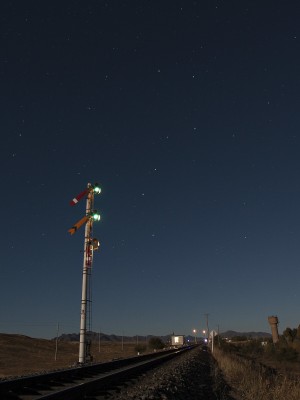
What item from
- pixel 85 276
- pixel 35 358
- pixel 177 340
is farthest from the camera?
pixel 177 340

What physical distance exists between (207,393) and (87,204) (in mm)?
18967

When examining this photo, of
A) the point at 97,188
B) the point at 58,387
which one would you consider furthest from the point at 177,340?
the point at 58,387

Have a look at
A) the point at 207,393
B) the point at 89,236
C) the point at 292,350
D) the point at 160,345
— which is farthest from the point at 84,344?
the point at 160,345

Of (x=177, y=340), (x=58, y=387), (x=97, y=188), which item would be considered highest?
(x=97, y=188)

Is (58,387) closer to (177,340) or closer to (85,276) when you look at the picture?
(85,276)

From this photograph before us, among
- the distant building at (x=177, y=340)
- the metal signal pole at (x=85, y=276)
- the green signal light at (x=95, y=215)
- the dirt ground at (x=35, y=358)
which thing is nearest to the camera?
the metal signal pole at (x=85, y=276)

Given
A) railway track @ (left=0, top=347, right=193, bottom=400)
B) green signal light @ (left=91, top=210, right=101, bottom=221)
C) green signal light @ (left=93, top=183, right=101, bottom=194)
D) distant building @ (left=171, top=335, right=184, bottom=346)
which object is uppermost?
green signal light @ (left=93, top=183, right=101, bottom=194)

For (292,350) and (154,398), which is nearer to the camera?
(154,398)

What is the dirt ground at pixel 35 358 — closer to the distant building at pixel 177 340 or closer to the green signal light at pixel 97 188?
the green signal light at pixel 97 188

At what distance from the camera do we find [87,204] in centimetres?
3098

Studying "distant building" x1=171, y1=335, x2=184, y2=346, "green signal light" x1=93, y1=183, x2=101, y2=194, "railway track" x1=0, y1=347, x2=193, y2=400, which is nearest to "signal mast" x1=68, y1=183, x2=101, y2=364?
"green signal light" x1=93, y1=183, x2=101, y2=194

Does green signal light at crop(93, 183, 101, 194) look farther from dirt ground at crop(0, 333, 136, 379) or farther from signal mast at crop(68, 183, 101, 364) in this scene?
dirt ground at crop(0, 333, 136, 379)

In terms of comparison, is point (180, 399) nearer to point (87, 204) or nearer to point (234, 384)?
point (234, 384)

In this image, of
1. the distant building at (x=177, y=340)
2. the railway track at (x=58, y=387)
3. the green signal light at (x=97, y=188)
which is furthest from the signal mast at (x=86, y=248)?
the distant building at (x=177, y=340)
